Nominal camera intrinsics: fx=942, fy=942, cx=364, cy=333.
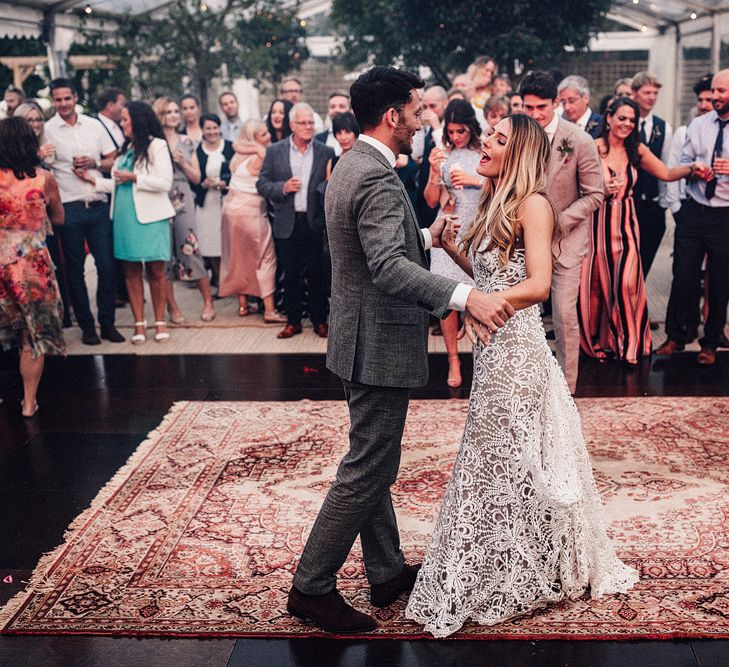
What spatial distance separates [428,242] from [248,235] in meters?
4.53

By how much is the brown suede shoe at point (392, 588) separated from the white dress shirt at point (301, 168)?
13.0 ft

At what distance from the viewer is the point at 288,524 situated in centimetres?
397

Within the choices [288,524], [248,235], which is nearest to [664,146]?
[248,235]

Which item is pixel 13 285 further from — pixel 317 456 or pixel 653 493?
pixel 653 493

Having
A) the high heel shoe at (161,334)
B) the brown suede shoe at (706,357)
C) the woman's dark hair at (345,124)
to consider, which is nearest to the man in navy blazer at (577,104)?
the woman's dark hair at (345,124)

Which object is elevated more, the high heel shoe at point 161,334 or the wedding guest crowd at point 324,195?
the wedding guest crowd at point 324,195

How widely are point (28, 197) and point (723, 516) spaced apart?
4.02 metres

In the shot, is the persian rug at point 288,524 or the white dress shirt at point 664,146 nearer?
the persian rug at point 288,524

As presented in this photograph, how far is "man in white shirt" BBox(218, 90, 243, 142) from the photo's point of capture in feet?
29.8

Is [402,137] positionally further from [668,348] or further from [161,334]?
[161,334]

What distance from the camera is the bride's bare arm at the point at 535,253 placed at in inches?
117

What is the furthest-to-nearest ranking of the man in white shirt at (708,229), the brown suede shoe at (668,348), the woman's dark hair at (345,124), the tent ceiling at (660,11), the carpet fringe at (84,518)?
the tent ceiling at (660,11), the woman's dark hair at (345,124), the brown suede shoe at (668,348), the man in white shirt at (708,229), the carpet fringe at (84,518)

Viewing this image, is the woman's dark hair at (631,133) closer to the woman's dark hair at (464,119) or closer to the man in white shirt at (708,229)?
the man in white shirt at (708,229)

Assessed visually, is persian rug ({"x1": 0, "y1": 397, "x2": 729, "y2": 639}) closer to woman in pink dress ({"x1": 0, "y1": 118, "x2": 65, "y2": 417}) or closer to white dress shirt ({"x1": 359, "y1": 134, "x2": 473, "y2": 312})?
woman in pink dress ({"x1": 0, "y1": 118, "x2": 65, "y2": 417})
